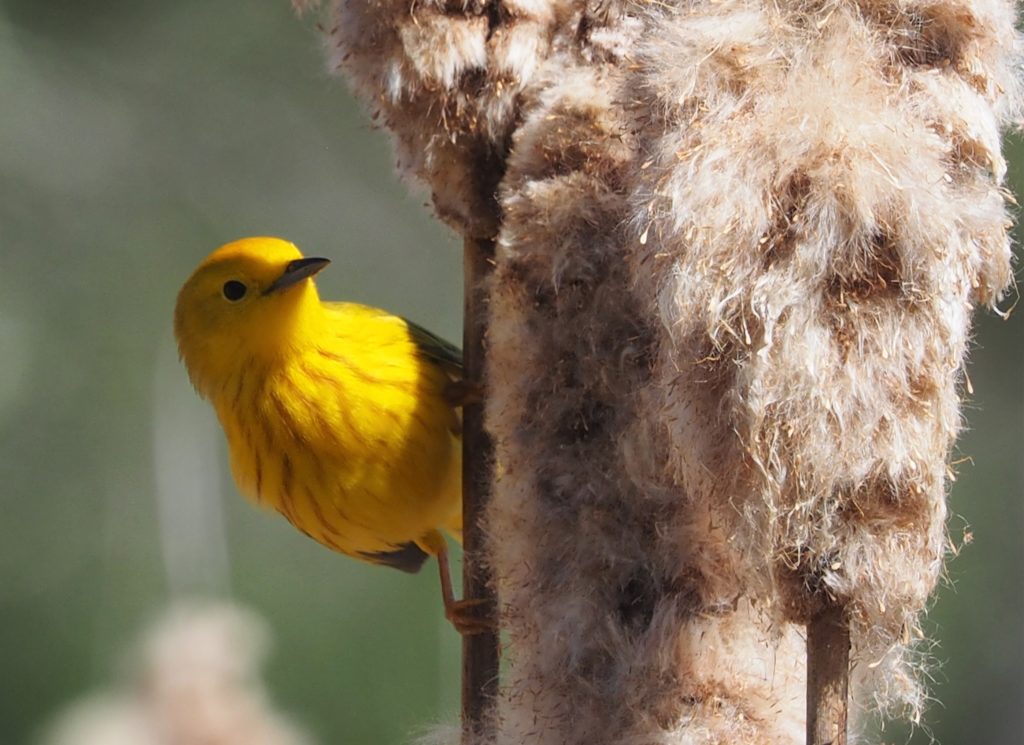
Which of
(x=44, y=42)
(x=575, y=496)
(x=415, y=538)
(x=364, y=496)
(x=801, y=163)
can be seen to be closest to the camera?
(x=801, y=163)

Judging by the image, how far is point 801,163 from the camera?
110 centimetres

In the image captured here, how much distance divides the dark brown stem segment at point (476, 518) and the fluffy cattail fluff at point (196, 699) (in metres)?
0.96

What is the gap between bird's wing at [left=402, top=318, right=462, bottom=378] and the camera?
Result: 8.93ft

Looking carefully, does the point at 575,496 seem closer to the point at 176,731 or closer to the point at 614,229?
the point at 614,229

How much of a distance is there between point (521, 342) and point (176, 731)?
60.8 inches

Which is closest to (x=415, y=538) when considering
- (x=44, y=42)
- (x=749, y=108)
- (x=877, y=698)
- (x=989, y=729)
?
(x=877, y=698)

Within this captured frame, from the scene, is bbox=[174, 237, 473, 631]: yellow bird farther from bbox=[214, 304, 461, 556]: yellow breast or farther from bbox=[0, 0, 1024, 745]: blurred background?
bbox=[0, 0, 1024, 745]: blurred background

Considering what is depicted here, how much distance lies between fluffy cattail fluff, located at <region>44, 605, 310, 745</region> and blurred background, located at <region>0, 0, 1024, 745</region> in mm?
795

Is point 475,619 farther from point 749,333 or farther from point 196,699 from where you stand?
point 196,699

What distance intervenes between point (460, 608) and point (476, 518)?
55 centimetres

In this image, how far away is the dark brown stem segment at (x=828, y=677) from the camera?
3.67 feet

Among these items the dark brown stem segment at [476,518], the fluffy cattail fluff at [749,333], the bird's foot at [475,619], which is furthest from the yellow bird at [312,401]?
the fluffy cattail fluff at [749,333]

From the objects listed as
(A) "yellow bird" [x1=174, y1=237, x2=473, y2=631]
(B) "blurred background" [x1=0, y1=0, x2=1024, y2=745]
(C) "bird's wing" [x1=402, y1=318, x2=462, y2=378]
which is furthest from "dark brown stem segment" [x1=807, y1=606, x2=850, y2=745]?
(B) "blurred background" [x1=0, y1=0, x2=1024, y2=745]

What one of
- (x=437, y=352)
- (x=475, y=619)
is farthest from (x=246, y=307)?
(x=475, y=619)
